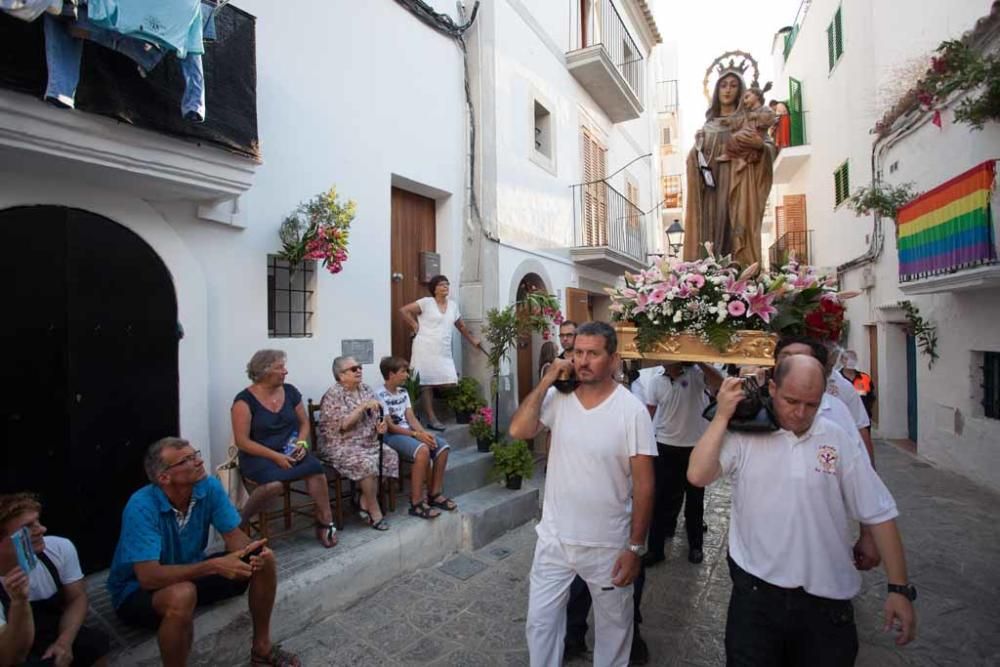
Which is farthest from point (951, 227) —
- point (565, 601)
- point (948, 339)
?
point (565, 601)

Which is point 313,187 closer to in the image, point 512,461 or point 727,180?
point 512,461

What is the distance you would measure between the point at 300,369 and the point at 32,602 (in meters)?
2.89

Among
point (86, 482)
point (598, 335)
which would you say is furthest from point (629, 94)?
point (86, 482)

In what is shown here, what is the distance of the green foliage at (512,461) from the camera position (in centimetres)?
591

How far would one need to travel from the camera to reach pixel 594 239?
1123 cm

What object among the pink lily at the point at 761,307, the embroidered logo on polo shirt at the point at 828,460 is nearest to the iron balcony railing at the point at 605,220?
the pink lily at the point at 761,307

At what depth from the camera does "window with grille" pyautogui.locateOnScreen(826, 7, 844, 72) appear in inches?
487

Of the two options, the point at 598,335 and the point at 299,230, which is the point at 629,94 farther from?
the point at 598,335

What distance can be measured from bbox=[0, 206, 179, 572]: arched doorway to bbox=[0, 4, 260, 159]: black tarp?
32.9 inches

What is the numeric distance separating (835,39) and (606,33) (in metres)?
5.57

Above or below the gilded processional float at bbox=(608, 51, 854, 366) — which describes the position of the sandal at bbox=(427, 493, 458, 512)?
below

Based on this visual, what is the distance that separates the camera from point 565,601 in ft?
8.41

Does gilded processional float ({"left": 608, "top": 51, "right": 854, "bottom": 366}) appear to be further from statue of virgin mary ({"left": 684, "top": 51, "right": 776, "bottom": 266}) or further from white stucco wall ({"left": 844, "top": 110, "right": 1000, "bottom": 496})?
white stucco wall ({"left": 844, "top": 110, "right": 1000, "bottom": 496})

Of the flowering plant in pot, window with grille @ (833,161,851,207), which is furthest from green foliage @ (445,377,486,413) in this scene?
window with grille @ (833,161,851,207)
